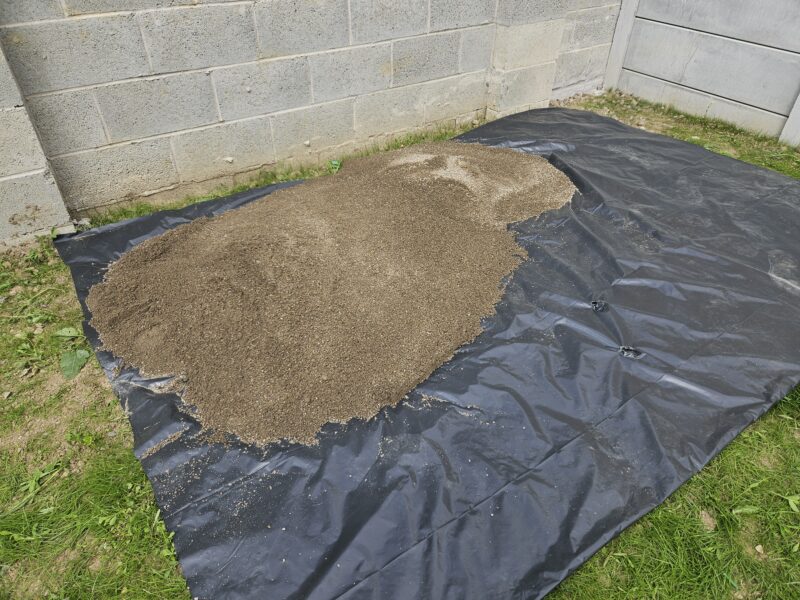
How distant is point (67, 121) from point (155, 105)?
485 millimetres

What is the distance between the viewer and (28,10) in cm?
262

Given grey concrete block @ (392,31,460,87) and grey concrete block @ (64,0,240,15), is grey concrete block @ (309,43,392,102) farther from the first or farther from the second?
grey concrete block @ (64,0,240,15)

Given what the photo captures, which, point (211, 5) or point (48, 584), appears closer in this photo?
point (48, 584)

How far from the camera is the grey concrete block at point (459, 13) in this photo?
387 cm

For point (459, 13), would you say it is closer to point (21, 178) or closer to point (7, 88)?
point (7, 88)

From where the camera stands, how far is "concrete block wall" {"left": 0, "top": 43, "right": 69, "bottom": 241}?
8.68 feet

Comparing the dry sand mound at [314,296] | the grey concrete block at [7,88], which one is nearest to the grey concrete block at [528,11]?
the dry sand mound at [314,296]

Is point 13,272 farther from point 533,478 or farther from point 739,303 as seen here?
point 739,303

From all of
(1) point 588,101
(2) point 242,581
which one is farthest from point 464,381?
(1) point 588,101

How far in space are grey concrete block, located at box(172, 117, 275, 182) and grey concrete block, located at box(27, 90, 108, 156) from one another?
1.49ft

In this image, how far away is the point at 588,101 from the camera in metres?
5.25

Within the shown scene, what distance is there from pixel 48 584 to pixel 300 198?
230 cm

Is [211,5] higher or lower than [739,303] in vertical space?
higher

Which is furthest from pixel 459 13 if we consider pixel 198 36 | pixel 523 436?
pixel 523 436
